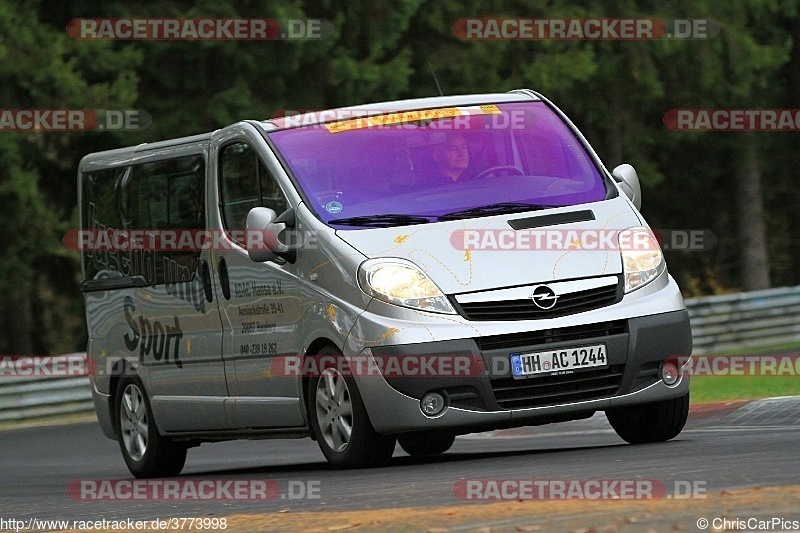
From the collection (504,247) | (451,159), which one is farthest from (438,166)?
(504,247)

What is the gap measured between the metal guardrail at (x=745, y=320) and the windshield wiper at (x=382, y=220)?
17.2m

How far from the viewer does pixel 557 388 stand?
1077 cm

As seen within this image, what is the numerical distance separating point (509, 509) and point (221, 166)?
4.79 m

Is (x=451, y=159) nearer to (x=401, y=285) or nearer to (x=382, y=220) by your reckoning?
(x=382, y=220)

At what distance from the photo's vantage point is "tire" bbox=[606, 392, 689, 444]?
11.5 metres

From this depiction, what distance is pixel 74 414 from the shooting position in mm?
A: 24641

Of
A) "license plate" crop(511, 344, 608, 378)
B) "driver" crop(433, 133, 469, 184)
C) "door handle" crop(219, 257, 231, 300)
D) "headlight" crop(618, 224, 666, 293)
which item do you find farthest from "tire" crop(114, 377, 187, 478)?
"headlight" crop(618, 224, 666, 293)

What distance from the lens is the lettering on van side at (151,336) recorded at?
12.9 m

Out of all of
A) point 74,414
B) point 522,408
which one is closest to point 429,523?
point 522,408

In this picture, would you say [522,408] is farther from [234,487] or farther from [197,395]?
[197,395]

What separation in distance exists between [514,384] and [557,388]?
272mm

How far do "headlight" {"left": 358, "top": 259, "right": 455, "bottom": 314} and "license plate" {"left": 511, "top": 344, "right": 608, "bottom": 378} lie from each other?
18.9 inches

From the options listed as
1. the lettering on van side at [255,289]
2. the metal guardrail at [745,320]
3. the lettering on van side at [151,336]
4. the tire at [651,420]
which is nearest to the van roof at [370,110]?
the lettering on van side at [255,289]

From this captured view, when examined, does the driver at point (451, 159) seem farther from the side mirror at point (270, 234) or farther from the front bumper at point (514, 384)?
the front bumper at point (514, 384)
